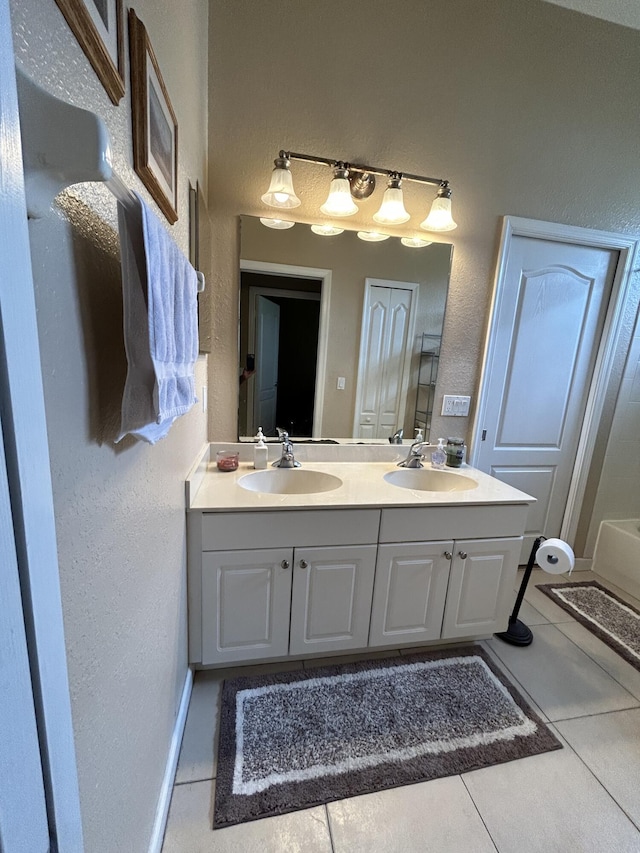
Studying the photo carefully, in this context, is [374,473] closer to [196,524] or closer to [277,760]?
[196,524]

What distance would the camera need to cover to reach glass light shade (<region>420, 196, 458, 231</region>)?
1.67 metres

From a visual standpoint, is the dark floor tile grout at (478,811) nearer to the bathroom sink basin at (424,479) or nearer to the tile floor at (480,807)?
the tile floor at (480,807)

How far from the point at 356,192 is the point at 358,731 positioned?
2248 mm

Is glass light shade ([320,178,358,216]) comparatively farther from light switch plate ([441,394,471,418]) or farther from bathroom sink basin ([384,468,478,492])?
bathroom sink basin ([384,468,478,492])

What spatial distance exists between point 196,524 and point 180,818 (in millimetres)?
820

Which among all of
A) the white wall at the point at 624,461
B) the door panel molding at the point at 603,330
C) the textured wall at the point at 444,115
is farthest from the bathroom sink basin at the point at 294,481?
the white wall at the point at 624,461

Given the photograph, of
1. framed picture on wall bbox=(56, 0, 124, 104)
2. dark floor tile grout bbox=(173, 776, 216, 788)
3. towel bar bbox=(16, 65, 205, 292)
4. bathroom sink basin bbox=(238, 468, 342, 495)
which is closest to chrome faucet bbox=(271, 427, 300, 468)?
bathroom sink basin bbox=(238, 468, 342, 495)

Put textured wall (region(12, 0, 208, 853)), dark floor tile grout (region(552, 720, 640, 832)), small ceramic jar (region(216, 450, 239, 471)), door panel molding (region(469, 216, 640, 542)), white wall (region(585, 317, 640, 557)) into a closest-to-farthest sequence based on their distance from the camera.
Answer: textured wall (region(12, 0, 208, 853)) < dark floor tile grout (region(552, 720, 640, 832)) < small ceramic jar (region(216, 450, 239, 471)) < door panel molding (region(469, 216, 640, 542)) < white wall (region(585, 317, 640, 557))

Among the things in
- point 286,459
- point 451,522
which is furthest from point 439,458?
point 286,459

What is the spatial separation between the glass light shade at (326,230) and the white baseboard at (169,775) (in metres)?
1.98

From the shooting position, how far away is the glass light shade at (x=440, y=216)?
167 cm

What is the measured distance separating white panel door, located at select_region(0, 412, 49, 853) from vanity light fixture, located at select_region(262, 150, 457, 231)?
5.34ft

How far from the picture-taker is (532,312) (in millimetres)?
2057

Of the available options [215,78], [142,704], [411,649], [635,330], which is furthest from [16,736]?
[635,330]
